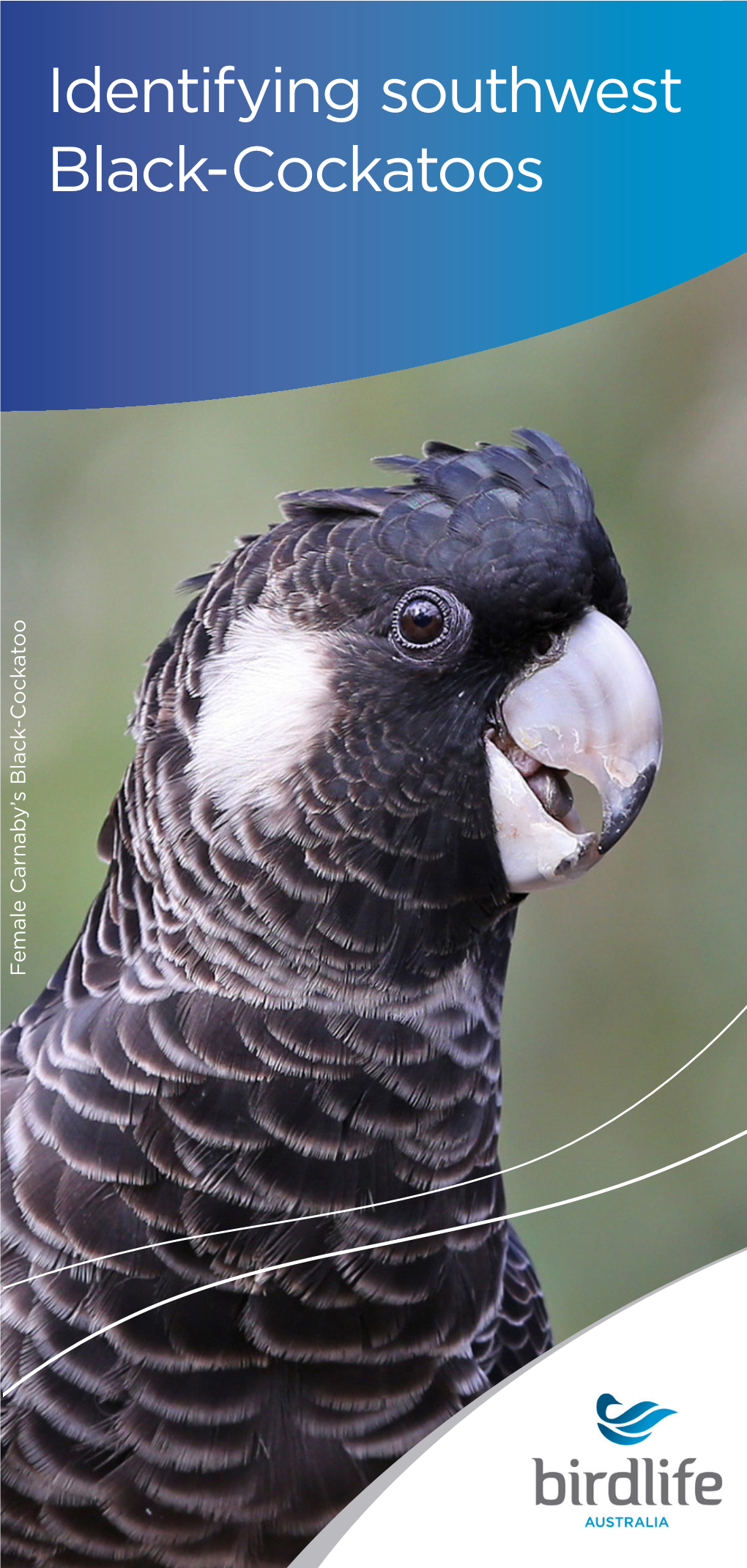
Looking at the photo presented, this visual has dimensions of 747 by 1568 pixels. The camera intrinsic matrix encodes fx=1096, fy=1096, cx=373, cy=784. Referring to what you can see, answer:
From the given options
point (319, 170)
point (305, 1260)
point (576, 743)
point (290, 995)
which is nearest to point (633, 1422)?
point (305, 1260)

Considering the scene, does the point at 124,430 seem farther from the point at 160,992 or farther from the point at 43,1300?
the point at 43,1300

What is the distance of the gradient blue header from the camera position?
1295 millimetres

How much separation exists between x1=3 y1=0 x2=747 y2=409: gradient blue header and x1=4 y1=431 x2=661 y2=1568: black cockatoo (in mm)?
226

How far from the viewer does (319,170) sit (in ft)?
4.31

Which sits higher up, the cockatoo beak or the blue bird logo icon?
the cockatoo beak

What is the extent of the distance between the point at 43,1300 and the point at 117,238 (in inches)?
50.0

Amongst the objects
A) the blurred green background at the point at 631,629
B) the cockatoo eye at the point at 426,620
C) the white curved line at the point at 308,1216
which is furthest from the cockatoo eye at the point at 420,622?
the white curved line at the point at 308,1216

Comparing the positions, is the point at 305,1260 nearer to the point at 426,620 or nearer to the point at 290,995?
the point at 290,995

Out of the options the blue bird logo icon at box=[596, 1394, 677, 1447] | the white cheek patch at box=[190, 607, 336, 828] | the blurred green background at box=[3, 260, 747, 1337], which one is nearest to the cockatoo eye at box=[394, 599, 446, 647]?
the white cheek patch at box=[190, 607, 336, 828]

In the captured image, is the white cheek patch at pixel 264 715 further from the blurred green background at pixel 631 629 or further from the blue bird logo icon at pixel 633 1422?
the blue bird logo icon at pixel 633 1422

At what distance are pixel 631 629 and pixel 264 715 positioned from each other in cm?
61

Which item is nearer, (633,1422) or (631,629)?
(633,1422)

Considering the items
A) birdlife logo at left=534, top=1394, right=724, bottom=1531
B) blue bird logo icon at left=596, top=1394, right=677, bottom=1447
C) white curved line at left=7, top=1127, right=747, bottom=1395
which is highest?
white curved line at left=7, top=1127, right=747, bottom=1395

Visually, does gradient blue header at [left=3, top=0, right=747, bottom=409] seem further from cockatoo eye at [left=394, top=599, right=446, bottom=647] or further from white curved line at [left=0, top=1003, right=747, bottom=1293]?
white curved line at [left=0, top=1003, right=747, bottom=1293]
